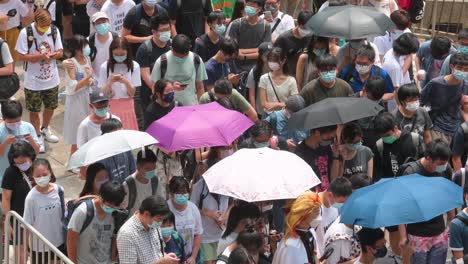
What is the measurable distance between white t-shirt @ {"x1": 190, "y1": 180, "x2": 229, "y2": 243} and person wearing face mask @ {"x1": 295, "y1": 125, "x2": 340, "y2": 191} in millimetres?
1024

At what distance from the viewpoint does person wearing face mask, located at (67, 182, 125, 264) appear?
9.55m

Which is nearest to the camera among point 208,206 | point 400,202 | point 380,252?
point 400,202

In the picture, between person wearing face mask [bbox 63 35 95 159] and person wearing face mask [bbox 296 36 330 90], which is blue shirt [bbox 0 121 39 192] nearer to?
person wearing face mask [bbox 63 35 95 159]

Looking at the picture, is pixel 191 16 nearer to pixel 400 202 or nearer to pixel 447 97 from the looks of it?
pixel 447 97

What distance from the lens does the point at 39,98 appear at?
1367 centimetres

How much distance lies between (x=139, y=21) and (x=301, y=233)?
18.1 ft

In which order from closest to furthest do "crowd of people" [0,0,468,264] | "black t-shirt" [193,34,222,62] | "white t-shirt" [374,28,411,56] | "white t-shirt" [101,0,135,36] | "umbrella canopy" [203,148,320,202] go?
1. "crowd of people" [0,0,468,264]
2. "umbrella canopy" [203,148,320,202]
3. "black t-shirt" [193,34,222,62]
4. "white t-shirt" [374,28,411,56]
5. "white t-shirt" [101,0,135,36]

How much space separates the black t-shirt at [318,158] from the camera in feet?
36.7

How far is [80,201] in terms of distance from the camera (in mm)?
9789

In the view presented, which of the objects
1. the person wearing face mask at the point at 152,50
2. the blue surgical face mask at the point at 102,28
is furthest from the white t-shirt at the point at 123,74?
the blue surgical face mask at the point at 102,28

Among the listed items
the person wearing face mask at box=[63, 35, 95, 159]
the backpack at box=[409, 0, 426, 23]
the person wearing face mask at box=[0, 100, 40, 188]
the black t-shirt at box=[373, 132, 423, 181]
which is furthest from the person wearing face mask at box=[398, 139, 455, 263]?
the backpack at box=[409, 0, 426, 23]

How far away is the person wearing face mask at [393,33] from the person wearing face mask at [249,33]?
1.39m

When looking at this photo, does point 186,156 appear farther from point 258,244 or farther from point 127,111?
point 258,244

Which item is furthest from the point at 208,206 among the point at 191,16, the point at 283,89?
the point at 191,16
